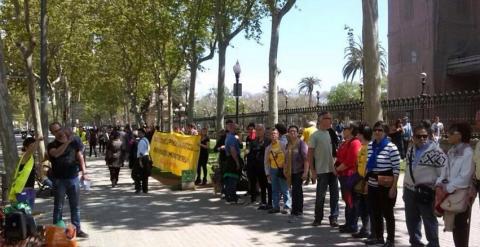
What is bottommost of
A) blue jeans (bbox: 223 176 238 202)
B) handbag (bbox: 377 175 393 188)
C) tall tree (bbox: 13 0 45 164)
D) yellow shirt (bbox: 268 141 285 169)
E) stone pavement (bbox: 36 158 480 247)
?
stone pavement (bbox: 36 158 480 247)

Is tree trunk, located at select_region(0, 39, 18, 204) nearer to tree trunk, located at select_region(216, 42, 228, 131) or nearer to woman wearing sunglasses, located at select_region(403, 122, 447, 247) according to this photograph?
woman wearing sunglasses, located at select_region(403, 122, 447, 247)

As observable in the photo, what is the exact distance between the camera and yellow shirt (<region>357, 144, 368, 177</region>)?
8.27 metres

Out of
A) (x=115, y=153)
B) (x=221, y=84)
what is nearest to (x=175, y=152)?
(x=115, y=153)

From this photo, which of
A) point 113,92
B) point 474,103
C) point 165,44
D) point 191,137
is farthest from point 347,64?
point 191,137

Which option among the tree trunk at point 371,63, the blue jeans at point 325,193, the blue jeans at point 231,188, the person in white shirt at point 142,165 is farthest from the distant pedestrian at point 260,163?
the person in white shirt at point 142,165

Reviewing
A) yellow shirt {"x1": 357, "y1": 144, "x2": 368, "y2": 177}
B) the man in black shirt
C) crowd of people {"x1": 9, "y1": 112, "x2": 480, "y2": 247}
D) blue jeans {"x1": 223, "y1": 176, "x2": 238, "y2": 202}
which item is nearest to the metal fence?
blue jeans {"x1": 223, "y1": 176, "x2": 238, "y2": 202}

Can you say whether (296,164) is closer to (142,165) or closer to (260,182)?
(260,182)

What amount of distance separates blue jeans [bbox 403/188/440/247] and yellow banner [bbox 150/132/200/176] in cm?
877

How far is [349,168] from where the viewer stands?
879cm

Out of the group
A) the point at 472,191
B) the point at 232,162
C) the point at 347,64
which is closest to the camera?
the point at 472,191

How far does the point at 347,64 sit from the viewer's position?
9944cm

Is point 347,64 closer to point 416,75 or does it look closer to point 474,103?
point 416,75

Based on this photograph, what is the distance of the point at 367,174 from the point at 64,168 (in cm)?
468

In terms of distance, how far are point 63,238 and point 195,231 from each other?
2.56m
